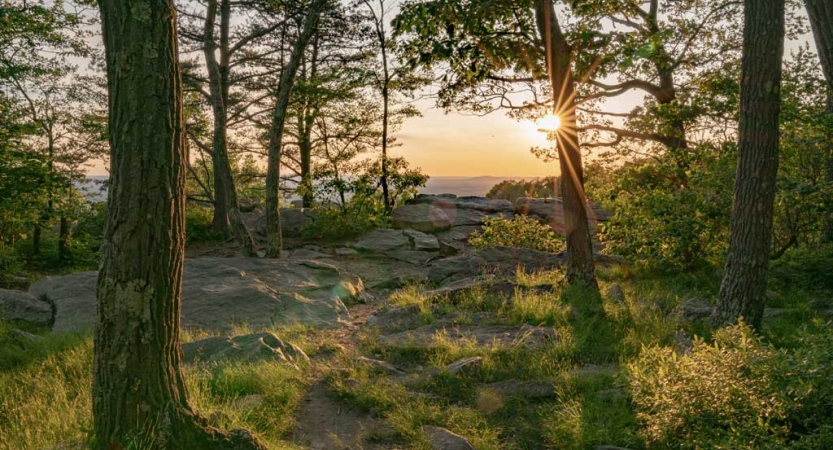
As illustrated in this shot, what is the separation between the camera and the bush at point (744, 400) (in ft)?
11.5

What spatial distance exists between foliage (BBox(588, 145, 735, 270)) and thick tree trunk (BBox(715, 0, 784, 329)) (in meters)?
2.75

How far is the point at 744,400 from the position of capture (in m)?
3.82

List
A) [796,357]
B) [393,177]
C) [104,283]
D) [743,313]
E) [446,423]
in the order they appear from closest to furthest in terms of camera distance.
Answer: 1. [104,283]
2. [796,357]
3. [446,423]
4. [743,313]
5. [393,177]

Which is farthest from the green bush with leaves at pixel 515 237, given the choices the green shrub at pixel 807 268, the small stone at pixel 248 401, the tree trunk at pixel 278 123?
the small stone at pixel 248 401

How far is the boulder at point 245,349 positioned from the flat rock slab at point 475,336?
136 centimetres

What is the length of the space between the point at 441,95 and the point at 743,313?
21.8ft

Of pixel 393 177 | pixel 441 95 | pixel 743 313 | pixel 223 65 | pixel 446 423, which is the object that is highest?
pixel 223 65

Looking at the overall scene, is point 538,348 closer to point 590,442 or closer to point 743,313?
point 590,442

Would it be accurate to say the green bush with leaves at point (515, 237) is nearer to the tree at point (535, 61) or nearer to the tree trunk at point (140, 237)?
the tree at point (535, 61)

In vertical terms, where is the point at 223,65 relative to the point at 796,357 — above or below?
above

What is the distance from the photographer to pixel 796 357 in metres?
4.02

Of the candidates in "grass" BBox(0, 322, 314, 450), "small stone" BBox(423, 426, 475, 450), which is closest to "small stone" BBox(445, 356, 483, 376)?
"small stone" BBox(423, 426, 475, 450)

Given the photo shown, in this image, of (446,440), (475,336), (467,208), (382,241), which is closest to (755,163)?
(475,336)

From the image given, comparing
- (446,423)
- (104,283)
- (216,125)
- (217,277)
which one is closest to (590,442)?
Result: (446,423)
